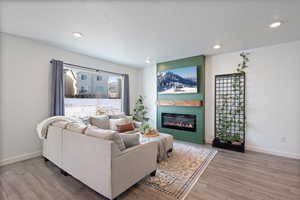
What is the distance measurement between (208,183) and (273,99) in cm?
272

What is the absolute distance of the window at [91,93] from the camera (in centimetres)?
365

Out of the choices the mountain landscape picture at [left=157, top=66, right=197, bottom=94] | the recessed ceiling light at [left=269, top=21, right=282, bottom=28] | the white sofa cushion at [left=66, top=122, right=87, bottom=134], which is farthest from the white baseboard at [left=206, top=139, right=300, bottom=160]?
the white sofa cushion at [left=66, top=122, right=87, bottom=134]

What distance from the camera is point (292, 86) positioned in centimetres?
296

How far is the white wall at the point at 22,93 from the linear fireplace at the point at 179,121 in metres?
3.45

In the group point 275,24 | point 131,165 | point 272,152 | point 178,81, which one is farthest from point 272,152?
point 131,165

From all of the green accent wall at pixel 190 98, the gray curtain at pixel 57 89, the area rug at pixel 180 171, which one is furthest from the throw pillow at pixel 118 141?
the green accent wall at pixel 190 98

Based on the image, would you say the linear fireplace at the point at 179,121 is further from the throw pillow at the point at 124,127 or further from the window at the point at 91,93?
the window at the point at 91,93

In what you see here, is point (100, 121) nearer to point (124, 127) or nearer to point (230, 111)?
point (124, 127)

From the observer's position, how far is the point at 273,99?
124 inches

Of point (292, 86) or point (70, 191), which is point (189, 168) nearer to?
point (70, 191)

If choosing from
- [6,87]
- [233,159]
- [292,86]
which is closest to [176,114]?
[233,159]

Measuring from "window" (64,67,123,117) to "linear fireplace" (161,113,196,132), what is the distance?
1.80 metres

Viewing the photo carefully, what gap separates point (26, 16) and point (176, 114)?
4.14 m

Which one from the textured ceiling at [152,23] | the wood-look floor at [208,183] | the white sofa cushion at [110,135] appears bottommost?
the wood-look floor at [208,183]
